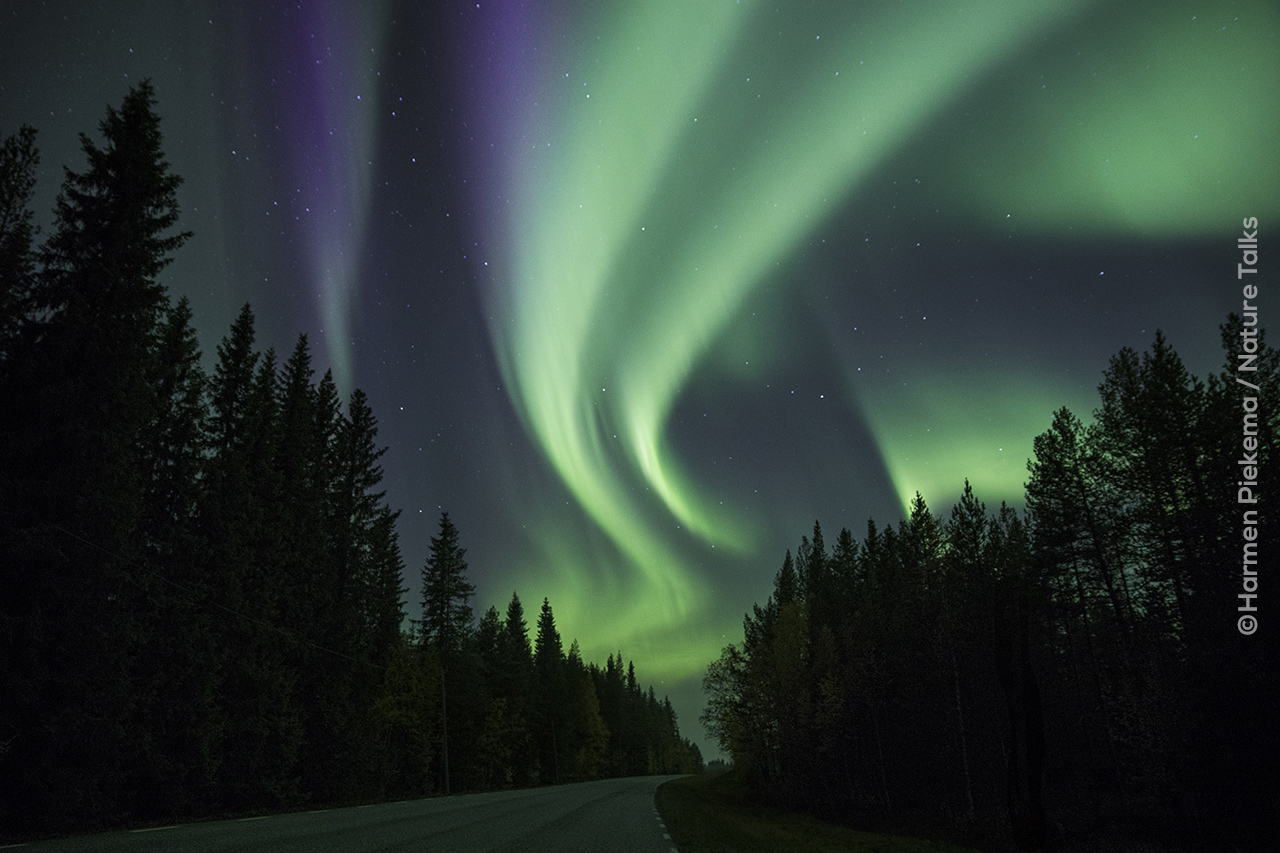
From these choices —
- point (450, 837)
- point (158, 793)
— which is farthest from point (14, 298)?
point (450, 837)

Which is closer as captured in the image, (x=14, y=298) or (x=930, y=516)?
(x=14, y=298)

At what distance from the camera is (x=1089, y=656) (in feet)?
127

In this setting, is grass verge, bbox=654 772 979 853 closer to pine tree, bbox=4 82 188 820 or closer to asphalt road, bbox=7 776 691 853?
asphalt road, bbox=7 776 691 853

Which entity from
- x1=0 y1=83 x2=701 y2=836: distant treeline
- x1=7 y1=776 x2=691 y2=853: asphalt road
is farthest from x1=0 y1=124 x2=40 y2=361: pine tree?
x1=7 y1=776 x2=691 y2=853: asphalt road

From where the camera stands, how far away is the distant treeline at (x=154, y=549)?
1709cm

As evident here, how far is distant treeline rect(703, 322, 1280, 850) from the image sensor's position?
79.5 ft

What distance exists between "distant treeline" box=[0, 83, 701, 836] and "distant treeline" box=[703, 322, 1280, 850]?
2602 centimetres

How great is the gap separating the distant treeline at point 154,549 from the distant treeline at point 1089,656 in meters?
26.0

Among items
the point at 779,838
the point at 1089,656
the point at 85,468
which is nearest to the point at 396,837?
the point at 85,468

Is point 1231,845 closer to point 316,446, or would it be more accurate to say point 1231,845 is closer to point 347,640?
point 347,640

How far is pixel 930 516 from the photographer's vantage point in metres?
47.8

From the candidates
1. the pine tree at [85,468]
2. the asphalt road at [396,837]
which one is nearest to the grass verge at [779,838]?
the asphalt road at [396,837]

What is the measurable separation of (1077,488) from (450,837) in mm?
34863

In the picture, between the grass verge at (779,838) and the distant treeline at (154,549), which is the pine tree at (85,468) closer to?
the distant treeline at (154,549)
